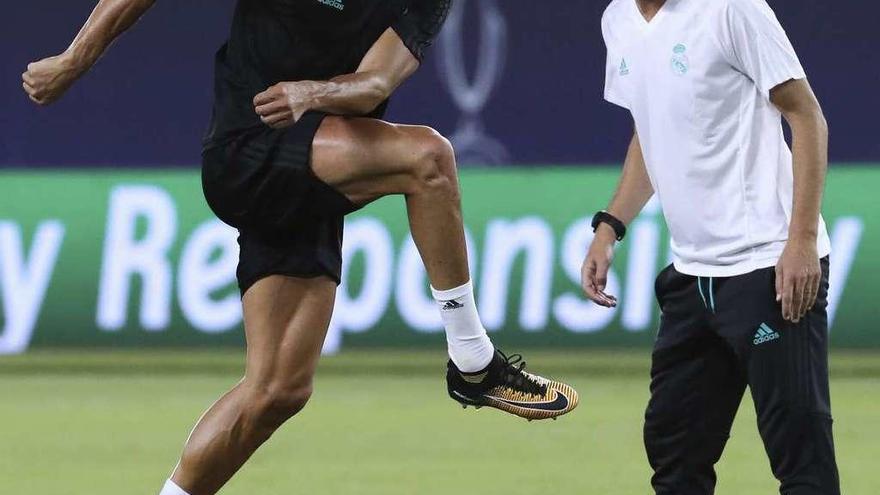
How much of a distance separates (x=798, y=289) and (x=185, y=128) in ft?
41.3

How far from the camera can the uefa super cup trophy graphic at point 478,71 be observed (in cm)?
1719

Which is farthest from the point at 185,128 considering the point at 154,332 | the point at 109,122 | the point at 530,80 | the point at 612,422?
the point at 612,422

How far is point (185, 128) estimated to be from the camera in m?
17.6

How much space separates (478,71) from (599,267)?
37.1 ft

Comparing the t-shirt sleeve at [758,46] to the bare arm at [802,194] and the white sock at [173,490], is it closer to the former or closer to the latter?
the bare arm at [802,194]

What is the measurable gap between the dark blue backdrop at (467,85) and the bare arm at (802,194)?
1152cm

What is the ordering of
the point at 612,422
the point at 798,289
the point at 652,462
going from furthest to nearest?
the point at 612,422, the point at 652,462, the point at 798,289

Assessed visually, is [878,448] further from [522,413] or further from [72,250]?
[72,250]

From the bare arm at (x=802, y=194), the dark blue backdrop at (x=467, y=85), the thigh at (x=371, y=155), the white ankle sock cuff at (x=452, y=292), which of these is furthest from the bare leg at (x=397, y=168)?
the dark blue backdrop at (x=467, y=85)

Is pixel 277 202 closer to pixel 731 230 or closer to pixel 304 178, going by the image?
pixel 304 178

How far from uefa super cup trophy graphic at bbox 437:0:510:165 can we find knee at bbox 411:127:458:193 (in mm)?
11280

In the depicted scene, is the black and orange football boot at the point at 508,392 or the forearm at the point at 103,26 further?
the black and orange football boot at the point at 508,392

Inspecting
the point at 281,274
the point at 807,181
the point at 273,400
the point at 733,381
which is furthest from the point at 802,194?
the point at 273,400

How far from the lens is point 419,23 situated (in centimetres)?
601
